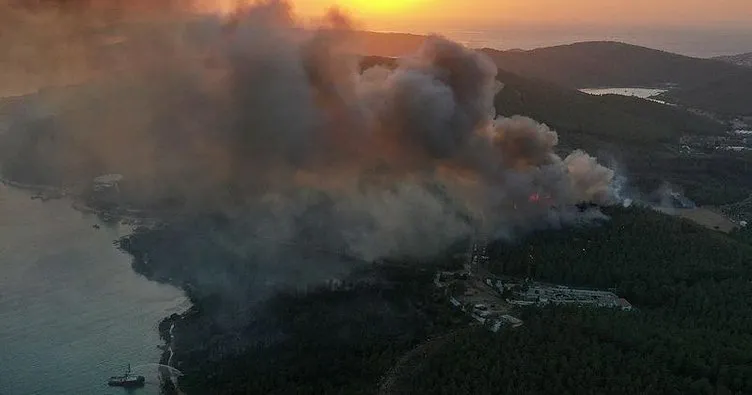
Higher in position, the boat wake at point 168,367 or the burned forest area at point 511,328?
the burned forest area at point 511,328

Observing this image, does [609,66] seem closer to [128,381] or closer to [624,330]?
[624,330]

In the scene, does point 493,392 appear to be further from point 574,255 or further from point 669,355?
point 574,255

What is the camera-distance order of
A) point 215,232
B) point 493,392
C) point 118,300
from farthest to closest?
point 215,232, point 118,300, point 493,392

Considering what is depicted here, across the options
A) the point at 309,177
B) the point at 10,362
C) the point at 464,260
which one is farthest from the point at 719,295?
the point at 10,362

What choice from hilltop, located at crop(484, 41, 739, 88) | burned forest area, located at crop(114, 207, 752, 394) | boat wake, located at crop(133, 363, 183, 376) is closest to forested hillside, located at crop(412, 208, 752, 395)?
burned forest area, located at crop(114, 207, 752, 394)

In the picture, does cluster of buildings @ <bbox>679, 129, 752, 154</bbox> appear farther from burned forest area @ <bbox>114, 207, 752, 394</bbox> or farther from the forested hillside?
the forested hillside

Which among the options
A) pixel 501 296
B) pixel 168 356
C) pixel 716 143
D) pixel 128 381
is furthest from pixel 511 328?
pixel 716 143

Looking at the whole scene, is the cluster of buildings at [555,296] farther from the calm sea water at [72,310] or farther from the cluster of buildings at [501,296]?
the calm sea water at [72,310]

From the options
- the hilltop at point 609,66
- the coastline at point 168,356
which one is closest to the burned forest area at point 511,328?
the coastline at point 168,356
